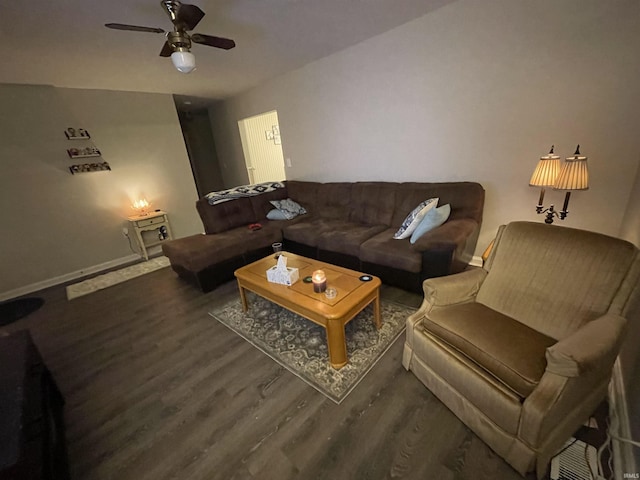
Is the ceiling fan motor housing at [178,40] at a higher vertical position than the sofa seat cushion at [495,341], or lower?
higher

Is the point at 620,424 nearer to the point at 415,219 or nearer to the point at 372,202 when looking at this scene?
the point at 415,219

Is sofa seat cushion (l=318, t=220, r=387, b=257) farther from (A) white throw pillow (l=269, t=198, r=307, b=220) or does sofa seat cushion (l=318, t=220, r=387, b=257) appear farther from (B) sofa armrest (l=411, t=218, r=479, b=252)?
(A) white throw pillow (l=269, t=198, r=307, b=220)

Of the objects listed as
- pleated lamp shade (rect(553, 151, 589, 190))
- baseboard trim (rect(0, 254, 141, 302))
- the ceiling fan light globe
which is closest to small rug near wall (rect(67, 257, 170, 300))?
baseboard trim (rect(0, 254, 141, 302))

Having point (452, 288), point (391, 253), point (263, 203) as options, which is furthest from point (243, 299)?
point (263, 203)

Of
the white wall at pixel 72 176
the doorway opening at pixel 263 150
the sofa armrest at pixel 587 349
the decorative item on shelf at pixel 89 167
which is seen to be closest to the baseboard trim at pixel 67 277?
the white wall at pixel 72 176

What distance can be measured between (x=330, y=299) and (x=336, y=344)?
0.28 metres

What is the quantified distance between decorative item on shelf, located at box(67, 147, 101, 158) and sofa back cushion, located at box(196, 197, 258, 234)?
5.77 feet

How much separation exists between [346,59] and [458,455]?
146 inches

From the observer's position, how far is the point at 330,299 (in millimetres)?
1713

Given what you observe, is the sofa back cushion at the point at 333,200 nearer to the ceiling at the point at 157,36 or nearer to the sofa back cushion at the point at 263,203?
the sofa back cushion at the point at 263,203

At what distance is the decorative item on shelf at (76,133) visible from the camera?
11.5ft

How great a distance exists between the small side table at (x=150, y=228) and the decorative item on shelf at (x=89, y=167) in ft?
2.52

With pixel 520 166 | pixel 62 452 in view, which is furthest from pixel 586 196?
pixel 62 452

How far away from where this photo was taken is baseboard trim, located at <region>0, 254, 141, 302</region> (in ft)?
10.8
